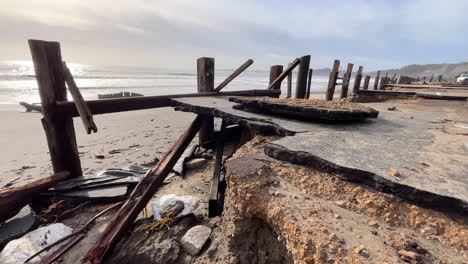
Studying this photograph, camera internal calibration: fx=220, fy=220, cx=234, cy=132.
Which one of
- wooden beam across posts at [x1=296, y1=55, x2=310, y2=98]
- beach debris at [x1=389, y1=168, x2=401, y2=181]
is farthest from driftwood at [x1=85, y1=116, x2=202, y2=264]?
wooden beam across posts at [x1=296, y1=55, x2=310, y2=98]

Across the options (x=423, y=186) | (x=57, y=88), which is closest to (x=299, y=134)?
(x=423, y=186)

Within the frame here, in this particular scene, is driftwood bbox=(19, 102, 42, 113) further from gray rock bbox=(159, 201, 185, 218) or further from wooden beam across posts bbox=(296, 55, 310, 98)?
wooden beam across posts bbox=(296, 55, 310, 98)

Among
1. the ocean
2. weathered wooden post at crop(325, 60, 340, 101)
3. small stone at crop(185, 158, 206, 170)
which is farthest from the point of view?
the ocean

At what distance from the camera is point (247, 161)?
1.82m

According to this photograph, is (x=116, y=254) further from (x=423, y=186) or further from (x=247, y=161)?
(x=423, y=186)

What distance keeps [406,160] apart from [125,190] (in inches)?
131

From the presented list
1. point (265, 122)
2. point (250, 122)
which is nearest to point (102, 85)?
point (250, 122)

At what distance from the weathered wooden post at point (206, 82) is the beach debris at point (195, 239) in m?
2.43

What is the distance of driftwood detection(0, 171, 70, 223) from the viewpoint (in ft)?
8.23

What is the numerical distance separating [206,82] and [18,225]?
3.49 m

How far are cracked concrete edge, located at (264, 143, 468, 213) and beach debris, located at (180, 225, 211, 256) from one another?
112 centimetres

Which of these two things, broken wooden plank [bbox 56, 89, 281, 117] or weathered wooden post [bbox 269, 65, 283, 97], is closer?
broken wooden plank [bbox 56, 89, 281, 117]

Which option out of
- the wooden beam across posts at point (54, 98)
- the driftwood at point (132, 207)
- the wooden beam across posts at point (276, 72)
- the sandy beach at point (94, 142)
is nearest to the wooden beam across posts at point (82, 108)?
the wooden beam across posts at point (54, 98)

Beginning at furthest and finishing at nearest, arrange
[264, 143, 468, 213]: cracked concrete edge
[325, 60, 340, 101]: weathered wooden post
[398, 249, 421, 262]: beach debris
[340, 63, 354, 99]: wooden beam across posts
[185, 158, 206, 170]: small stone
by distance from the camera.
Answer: [340, 63, 354, 99]: wooden beam across posts
[325, 60, 340, 101]: weathered wooden post
[185, 158, 206, 170]: small stone
[264, 143, 468, 213]: cracked concrete edge
[398, 249, 421, 262]: beach debris
